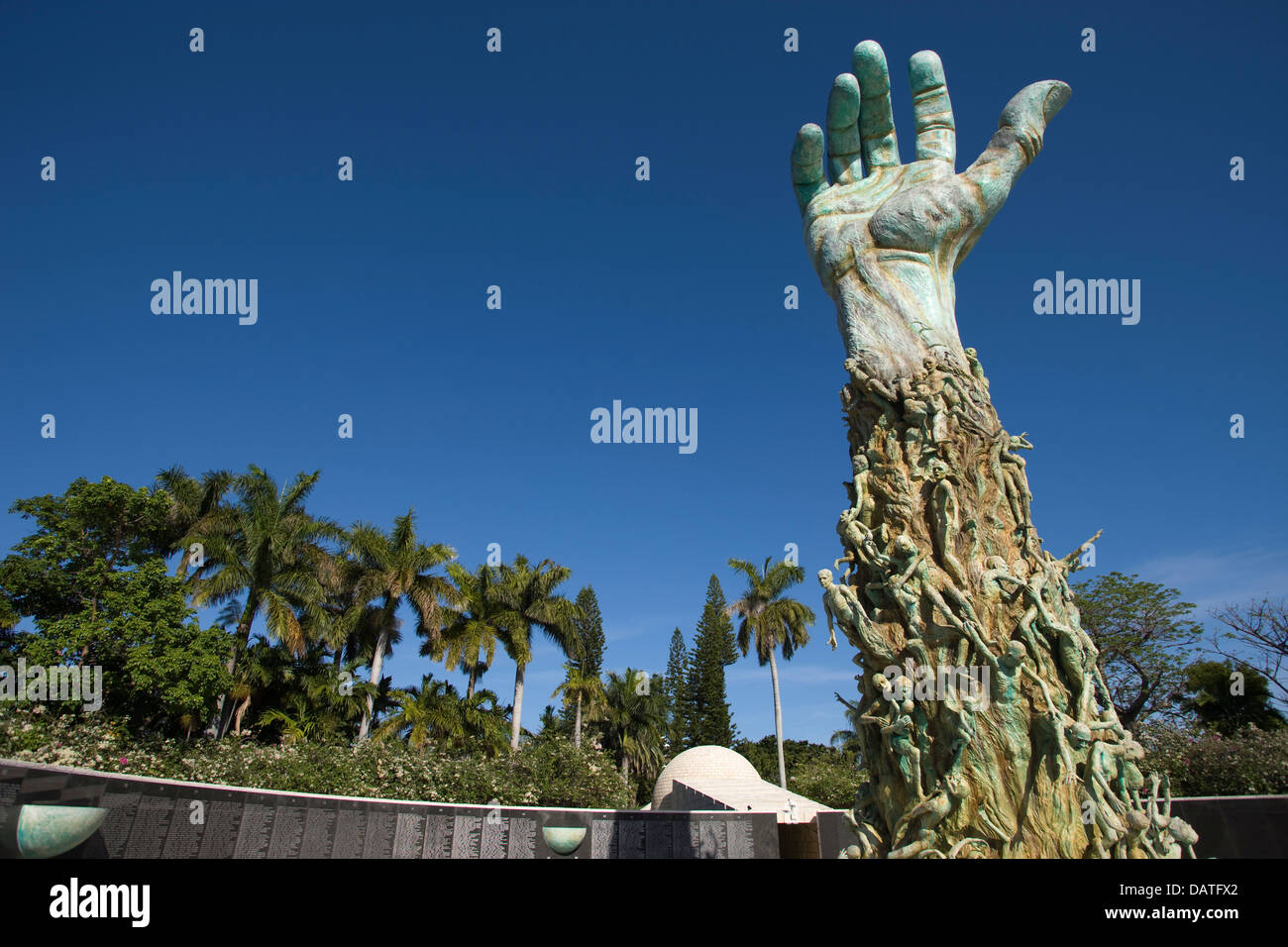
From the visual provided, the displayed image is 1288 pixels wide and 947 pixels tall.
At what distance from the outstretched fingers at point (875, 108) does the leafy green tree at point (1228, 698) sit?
65.3 feet

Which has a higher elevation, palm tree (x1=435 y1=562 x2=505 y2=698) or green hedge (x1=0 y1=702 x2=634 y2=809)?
palm tree (x1=435 y1=562 x2=505 y2=698)

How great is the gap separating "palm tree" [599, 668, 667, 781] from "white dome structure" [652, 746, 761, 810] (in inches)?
506

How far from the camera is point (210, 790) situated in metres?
9.03

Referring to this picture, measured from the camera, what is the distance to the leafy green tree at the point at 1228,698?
2159 centimetres

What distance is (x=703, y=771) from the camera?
76.4 ft

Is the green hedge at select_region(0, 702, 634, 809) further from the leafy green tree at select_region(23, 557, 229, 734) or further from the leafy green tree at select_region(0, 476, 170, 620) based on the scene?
the leafy green tree at select_region(0, 476, 170, 620)

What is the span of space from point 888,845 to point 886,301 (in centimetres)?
539

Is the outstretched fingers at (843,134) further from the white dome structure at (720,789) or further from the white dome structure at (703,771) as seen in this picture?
the white dome structure at (703,771)

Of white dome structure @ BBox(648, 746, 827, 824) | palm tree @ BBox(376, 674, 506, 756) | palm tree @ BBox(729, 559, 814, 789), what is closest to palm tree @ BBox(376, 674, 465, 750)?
palm tree @ BBox(376, 674, 506, 756)

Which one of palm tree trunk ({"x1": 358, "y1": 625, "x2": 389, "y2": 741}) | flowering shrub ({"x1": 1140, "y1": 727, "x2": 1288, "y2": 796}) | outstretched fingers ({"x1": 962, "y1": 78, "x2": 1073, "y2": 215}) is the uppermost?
outstretched fingers ({"x1": 962, "y1": 78, "x2": 1073, "y2": 215})

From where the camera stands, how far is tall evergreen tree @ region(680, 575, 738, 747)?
42.5 meters

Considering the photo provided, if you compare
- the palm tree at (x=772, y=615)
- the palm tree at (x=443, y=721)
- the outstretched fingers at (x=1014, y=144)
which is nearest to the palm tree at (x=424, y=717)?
the palm tree at (x=443, y=721)

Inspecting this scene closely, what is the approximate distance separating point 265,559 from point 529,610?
8.44m
